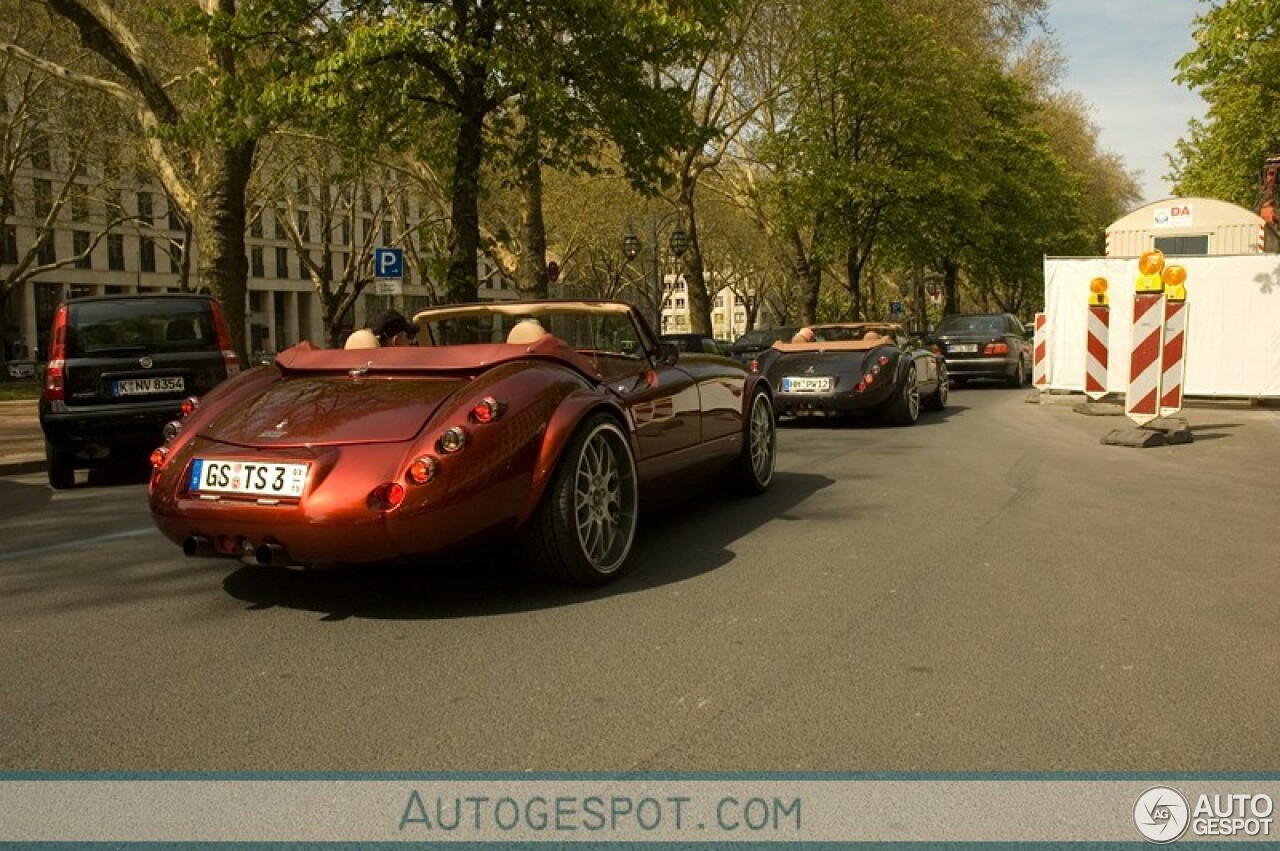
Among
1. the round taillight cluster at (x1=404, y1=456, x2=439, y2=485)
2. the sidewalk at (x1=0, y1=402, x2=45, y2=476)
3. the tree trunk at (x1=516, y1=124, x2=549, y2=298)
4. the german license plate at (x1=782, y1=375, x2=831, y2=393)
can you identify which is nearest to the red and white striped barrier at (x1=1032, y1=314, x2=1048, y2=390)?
the german license plate at (x1=782, y1=375, x2=831, y2=393)

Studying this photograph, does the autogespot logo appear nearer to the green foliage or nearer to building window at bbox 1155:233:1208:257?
the green foliage

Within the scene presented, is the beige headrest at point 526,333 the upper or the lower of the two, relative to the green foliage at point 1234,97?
lower

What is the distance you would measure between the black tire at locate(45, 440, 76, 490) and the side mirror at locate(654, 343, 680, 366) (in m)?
5.94

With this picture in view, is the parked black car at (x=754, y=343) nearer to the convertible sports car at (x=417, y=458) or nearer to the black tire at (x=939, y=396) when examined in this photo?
the black tire at (x=939, y=396)

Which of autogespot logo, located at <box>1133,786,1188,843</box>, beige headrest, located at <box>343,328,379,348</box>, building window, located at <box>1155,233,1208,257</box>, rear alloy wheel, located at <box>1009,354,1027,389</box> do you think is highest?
building window, located at <box>1155,233,1208,257</box>

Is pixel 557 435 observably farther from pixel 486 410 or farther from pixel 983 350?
pixel 983 350

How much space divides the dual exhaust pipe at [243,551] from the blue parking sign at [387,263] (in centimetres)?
1362

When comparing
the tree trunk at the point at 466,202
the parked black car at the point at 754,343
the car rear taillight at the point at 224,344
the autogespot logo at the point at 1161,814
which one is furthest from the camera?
the parked black car at the point at 754,343

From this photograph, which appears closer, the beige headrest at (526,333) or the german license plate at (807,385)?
the beige headrest at (526,333)

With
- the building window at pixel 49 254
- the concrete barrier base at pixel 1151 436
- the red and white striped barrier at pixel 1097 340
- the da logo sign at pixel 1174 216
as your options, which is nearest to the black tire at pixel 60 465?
the concrete barrier base at pixel 1151 436

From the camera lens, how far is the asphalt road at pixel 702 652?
10.6 ft

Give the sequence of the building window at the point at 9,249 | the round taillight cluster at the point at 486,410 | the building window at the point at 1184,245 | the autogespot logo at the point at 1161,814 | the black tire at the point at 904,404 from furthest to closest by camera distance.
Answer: the building window at the point at 9,249
the building window at the point at 1184,245
the black tire at the point at 904,404
the round taillight cluster at the point at 486,410
the autogespot logo at the point at 1161,814

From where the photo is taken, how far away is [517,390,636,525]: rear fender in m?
4.77

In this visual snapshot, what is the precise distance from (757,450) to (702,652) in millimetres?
3886
